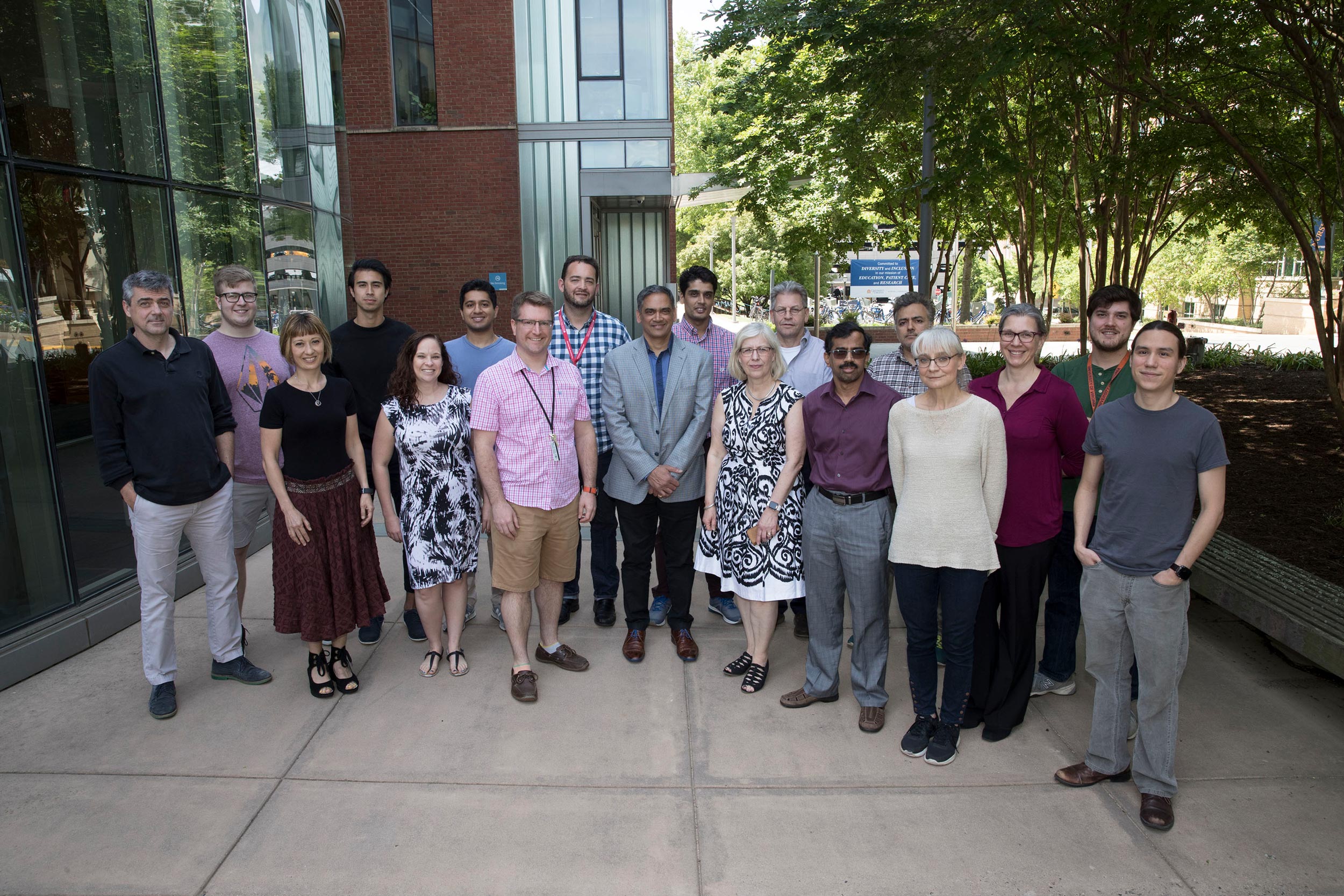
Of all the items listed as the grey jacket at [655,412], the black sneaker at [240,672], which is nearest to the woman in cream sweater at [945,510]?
the grey jacket at [655,412]

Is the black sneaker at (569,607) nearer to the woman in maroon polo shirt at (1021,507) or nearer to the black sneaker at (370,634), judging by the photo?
the black sneaker at (370,634)

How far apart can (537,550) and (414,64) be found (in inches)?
562

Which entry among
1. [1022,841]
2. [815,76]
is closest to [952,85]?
[815,76]

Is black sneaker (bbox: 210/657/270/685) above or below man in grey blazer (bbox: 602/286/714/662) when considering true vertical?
below

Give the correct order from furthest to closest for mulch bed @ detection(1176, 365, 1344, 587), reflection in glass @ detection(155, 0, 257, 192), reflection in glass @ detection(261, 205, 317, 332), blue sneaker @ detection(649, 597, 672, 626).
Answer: reflection in glass @ detection(261, 205, 317, 332) < reflection in glass @ detection(155, 0, 257, 192) < mulch bed @ detection(1176, 365, 1344, 587) < blue sneaker @ detection(649, 597, 672, 626)

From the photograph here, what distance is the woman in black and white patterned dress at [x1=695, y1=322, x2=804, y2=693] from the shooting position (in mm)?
4109

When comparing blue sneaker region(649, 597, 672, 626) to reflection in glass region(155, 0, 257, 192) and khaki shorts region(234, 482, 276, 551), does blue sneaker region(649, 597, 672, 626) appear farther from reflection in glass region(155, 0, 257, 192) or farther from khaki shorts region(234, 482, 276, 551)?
reflection in glass region(155, 0, 257, 192)

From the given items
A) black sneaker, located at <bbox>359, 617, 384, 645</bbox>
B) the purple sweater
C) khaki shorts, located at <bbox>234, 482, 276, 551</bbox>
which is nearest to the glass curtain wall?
khaki shorts, located at <bbox>234, 482, 276, 551</bbox>

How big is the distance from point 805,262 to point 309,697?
31.5m

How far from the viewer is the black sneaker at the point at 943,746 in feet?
12.1

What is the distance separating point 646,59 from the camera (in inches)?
604

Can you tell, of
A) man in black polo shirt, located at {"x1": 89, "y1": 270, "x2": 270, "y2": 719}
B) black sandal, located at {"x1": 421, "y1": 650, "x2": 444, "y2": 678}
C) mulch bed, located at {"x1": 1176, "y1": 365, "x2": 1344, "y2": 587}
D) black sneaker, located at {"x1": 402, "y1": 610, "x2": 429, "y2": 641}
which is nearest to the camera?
man in black polo shirt, located at {"x1": 89, "y1": 270, "x2": 270, "y2": 719}

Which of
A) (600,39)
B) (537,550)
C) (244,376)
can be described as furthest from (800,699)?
(600,39)

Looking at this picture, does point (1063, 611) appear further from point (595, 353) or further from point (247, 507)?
point (247, 507)
